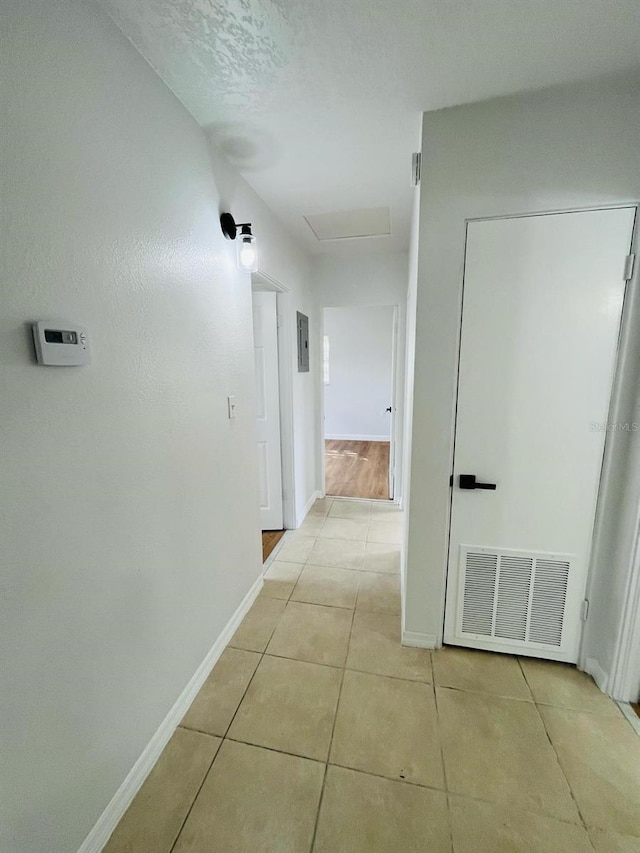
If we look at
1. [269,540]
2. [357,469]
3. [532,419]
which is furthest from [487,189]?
[357,469]

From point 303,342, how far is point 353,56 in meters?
2.04

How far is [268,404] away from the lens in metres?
2.81

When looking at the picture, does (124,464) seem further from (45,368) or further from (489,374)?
(489,374)

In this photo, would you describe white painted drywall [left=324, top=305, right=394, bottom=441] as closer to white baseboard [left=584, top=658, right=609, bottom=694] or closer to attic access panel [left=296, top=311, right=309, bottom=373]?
attic access panel [left=296, top=311, right=309, bottom=373]

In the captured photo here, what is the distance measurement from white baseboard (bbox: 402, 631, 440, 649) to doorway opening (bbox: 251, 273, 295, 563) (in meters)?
1.21

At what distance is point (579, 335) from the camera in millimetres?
1434

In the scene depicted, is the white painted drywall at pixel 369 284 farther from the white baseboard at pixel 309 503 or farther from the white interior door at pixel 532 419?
the white interior door at pixel 532 419

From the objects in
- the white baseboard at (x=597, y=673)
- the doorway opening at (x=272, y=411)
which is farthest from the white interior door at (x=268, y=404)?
the white baseboard at (x=597, y=673)

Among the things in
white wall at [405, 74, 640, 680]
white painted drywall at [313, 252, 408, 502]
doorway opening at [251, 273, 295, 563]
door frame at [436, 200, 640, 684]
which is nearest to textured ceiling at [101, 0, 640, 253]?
white wall at [405, 74, 640, 680]

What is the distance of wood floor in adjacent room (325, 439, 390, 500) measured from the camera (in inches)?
161

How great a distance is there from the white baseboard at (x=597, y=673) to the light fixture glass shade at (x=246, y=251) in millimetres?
2523

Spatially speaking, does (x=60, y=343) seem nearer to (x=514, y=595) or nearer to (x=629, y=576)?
(x=514, y=595)

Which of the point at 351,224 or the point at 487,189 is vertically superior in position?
the point at 351,224

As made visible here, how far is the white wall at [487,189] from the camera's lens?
1314mm
